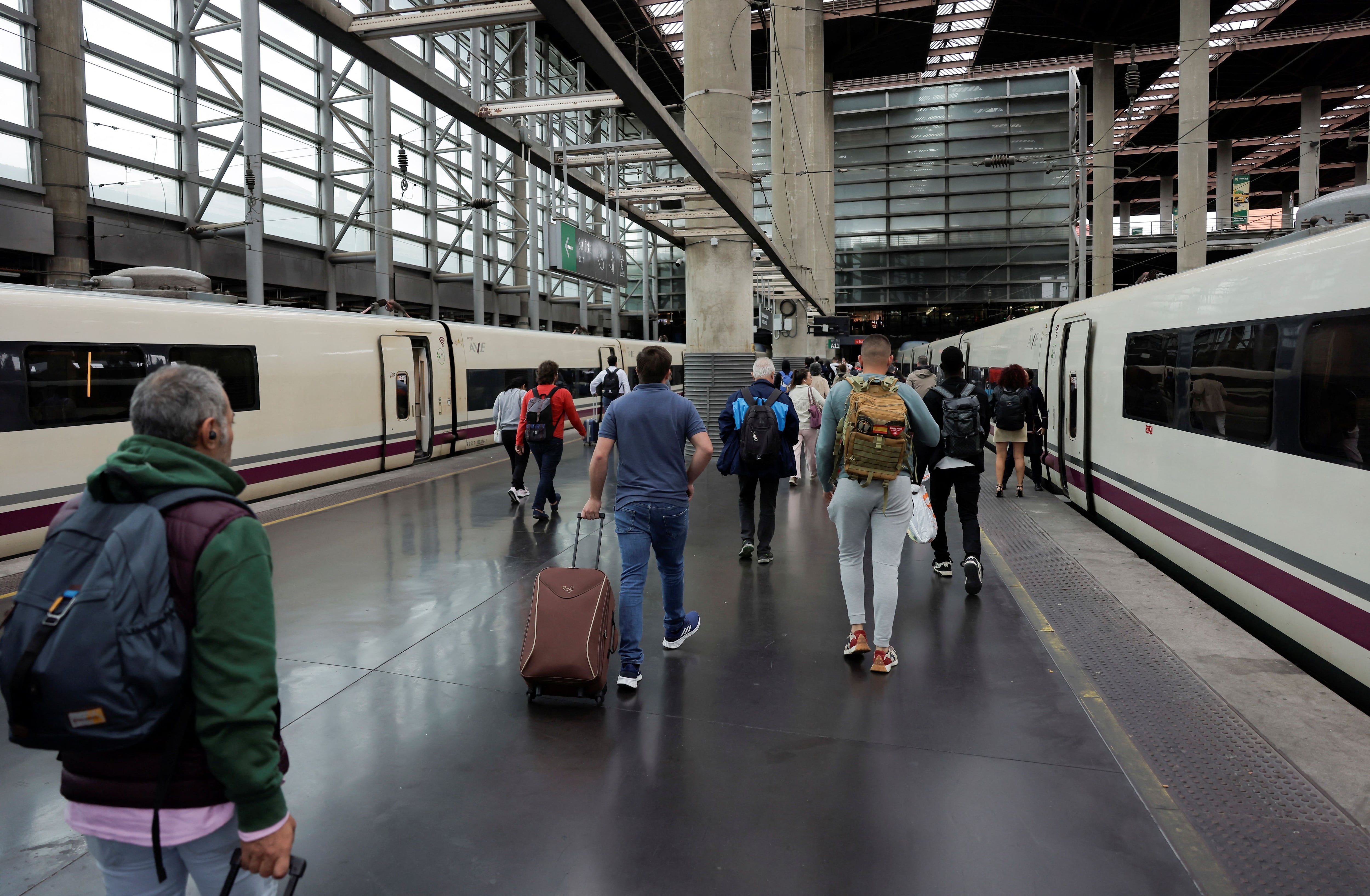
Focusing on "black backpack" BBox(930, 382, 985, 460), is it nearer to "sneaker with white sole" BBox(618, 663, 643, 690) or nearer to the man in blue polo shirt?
the man in blue polo shirt

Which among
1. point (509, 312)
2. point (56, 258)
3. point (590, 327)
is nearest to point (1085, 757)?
point (56, 258)

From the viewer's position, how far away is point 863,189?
4447 cm

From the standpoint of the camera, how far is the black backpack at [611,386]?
1529cm

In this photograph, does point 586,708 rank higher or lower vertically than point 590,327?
lower

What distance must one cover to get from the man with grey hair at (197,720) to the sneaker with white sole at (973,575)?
17.0ft

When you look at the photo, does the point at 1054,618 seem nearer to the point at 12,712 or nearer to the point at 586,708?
the point at 586,708

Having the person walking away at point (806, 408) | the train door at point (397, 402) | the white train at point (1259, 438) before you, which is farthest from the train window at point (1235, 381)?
the train door at point (397, 402)

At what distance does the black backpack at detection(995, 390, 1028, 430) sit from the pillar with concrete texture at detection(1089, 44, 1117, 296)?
86.7 feet

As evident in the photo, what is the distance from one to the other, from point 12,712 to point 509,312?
32.2m

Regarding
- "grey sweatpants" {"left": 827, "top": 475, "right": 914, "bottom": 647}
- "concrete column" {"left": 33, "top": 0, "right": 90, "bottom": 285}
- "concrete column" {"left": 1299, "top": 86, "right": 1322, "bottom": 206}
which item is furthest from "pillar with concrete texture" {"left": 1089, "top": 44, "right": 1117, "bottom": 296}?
"grey sweatpants" {"left": 827, "top": 475, "right": 914, "bottom": 647}

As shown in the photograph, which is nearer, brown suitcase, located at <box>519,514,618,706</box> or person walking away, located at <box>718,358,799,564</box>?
brown suitcase, located at <box>519,514,618,706</box>

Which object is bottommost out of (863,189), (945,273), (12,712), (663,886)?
(663,886)

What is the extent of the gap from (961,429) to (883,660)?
2485mm

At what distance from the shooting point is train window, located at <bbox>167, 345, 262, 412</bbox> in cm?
905
